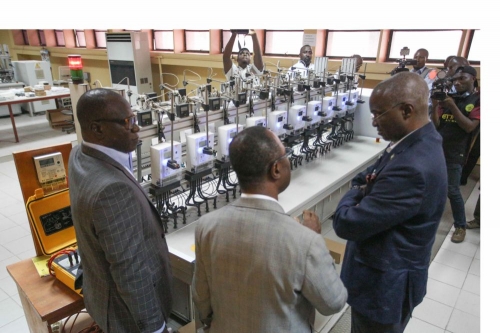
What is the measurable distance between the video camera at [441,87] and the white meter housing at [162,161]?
2.34 m

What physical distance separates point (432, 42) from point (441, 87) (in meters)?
2.66

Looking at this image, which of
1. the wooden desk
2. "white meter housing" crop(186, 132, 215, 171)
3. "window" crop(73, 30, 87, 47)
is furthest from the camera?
"window" crop(73, 30, 87, 47)

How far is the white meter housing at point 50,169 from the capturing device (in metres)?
1.76

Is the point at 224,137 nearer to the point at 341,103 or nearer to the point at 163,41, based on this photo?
→ the point at 341,103

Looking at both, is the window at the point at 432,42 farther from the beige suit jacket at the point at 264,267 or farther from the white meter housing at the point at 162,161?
the beige suit jacket at the point at 264,267

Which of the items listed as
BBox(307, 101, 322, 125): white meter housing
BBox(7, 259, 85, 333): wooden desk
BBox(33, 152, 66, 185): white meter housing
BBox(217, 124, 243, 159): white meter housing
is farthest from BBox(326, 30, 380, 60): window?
BBox(7, 259, 85, 333): wooden desk

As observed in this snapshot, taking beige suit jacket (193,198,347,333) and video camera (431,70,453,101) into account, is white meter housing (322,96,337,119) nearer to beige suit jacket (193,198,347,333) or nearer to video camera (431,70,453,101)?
video camera (431,70,453,101)

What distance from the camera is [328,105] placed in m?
3.13

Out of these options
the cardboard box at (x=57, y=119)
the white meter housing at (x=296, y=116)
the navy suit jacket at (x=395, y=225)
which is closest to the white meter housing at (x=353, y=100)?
the white meter housing at (x=296, y=116)

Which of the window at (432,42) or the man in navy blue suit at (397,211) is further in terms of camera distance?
the window at (432,42)

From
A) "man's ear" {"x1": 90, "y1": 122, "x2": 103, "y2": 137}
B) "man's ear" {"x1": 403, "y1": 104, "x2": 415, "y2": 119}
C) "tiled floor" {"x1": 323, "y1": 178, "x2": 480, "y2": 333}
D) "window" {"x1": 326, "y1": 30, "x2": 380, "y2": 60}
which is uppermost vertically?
"window" {"x1": 326, "y1": 30, "x2": 380, "y2": 60}

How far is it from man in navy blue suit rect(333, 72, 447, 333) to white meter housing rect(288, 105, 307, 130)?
1.30 m

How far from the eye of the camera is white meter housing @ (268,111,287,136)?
8.30ft
